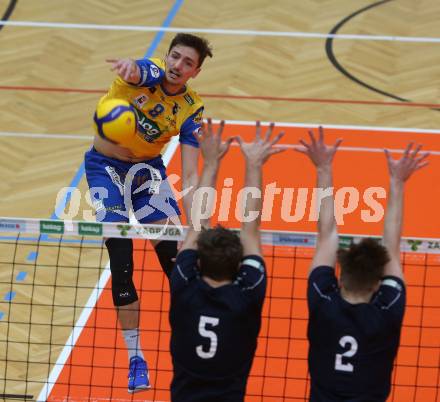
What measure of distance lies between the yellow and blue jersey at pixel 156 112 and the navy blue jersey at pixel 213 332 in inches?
123

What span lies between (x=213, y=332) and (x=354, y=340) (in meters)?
0.85

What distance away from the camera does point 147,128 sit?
361 inches

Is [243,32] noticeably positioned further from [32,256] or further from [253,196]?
[253,196]

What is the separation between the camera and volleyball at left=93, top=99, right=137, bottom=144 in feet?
27.5

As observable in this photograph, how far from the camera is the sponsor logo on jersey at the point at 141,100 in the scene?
9148mm

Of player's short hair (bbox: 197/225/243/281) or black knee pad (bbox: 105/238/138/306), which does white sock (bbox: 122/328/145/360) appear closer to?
black knee pad (bbox: 105/238/138/306)

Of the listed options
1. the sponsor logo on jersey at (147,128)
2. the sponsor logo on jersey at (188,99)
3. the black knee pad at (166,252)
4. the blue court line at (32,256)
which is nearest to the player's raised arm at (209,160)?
the black knee pad at (166,252)

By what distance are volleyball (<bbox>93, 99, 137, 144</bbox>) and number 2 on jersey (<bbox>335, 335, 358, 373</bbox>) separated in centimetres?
318

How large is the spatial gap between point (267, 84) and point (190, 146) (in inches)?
256

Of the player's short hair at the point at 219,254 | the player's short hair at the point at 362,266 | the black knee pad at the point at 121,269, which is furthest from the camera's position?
the black knee pad at the point at 121,269

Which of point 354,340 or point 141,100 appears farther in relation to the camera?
point 141,100

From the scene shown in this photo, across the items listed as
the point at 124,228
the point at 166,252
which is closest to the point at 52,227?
the point at 124,228

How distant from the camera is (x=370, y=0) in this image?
18094 millimetres

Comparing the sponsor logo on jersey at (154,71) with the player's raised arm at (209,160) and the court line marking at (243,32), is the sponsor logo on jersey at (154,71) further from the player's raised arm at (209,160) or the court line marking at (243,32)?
the court line marking at (243,32)
